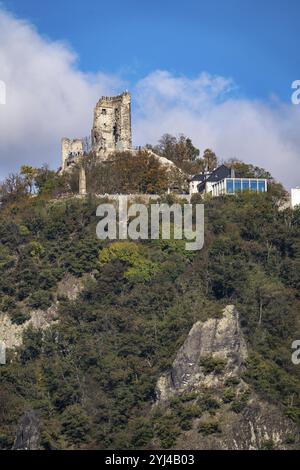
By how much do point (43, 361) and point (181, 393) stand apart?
7545 millimetres

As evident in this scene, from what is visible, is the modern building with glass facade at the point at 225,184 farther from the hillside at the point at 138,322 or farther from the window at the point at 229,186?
the hillside at the point at 138,322

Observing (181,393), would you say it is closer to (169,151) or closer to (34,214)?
(34,214)

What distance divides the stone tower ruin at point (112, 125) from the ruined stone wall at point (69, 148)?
96cm

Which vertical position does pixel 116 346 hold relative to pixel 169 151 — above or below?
below

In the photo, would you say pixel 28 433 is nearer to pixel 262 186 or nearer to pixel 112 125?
pixel 262 186

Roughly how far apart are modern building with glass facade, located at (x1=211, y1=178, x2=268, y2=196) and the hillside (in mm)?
1558

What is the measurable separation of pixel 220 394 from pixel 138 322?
6871mm

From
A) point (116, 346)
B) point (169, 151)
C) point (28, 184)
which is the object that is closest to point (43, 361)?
point (116, 346)

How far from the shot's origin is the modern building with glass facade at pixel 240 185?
100750mm

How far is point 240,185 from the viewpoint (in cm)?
10106

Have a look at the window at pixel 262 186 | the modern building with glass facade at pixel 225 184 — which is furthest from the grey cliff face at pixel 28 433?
the window at pixel 262 186

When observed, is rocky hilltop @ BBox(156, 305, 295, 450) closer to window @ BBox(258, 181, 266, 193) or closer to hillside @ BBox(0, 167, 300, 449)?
hillside @ BBox(0, 167, 300, 449)

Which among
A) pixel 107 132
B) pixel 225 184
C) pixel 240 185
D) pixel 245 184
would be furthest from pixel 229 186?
pixel 107 132
